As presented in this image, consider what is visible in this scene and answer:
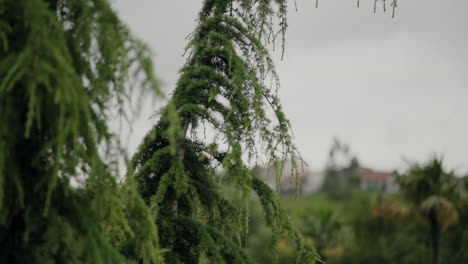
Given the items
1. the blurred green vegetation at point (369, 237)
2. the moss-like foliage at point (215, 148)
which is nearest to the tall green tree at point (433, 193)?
the blurred green vegetation at point (369, 237)

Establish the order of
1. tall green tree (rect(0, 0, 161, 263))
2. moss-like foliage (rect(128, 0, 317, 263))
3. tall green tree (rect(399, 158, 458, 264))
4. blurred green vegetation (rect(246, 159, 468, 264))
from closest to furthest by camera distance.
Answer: tall green tree (rect(0, 0, 161, 263)), moss-like foliage (rect(128, 0, 317, 263)), tall green tree (rect(399, 158, 458, 264)), blurred green vegetation (rect(246, 159, 468, 264))

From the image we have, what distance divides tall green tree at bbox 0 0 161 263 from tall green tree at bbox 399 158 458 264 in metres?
20.2

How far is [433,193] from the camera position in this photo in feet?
70.8

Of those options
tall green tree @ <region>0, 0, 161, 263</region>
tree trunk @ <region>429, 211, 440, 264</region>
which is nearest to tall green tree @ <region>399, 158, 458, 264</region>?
tree trunk @ <region>429, 211, 440, 264</region>

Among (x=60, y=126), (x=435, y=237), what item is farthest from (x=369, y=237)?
(x=60, y=126)

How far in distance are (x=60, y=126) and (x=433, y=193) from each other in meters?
21.2

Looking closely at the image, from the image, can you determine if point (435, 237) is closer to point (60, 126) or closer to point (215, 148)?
point (215, 148)

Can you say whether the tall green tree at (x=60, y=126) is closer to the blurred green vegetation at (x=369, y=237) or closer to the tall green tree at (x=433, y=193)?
the tall green tree at (x=433, y=193)

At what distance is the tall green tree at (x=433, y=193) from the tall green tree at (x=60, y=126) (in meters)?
20.2

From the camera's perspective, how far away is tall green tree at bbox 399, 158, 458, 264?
21.1 metres

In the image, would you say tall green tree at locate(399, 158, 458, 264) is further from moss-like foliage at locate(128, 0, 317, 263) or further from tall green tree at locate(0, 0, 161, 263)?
tall green tree at locate(0, 0, 161, 263)

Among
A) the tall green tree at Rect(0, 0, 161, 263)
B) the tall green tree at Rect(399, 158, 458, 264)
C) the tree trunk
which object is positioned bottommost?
the tall green tree at Rect(0, 0, 161, 263)

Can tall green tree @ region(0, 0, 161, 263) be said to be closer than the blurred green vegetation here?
Yes

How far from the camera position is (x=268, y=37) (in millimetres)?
3826
